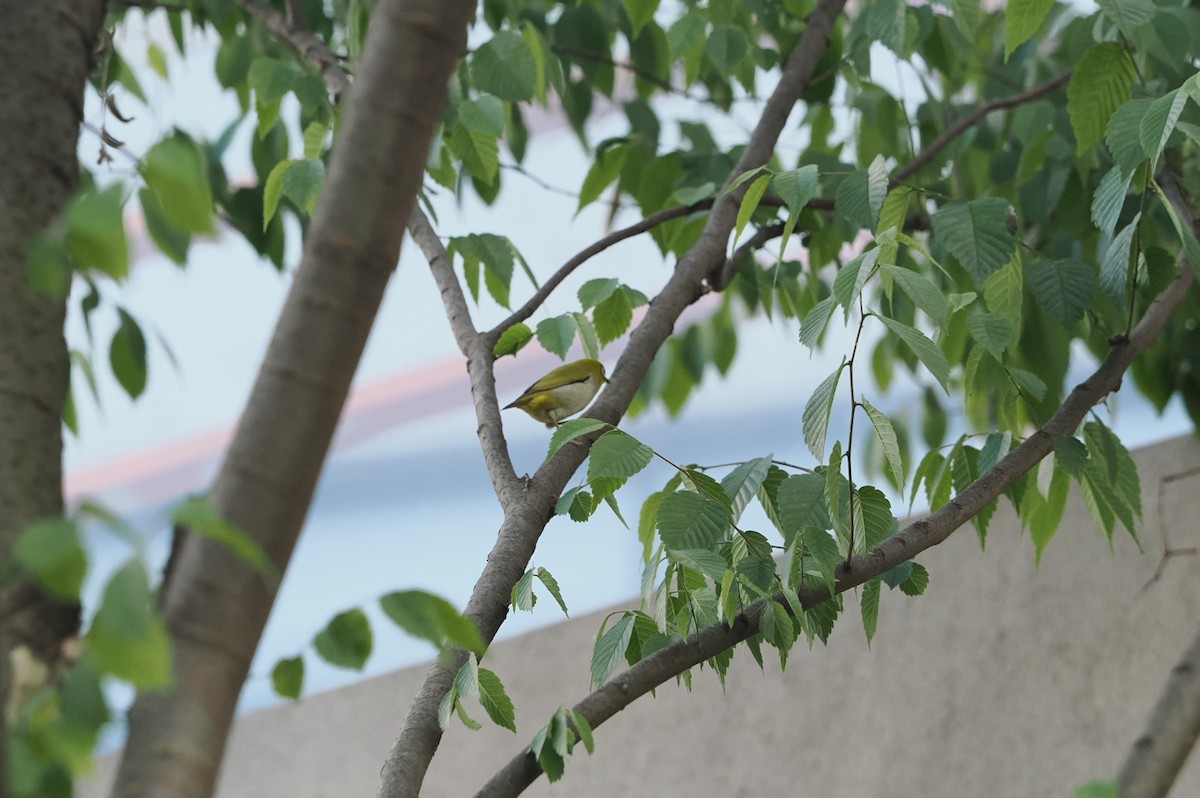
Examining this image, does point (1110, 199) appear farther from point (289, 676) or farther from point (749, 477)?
point (289, 676)

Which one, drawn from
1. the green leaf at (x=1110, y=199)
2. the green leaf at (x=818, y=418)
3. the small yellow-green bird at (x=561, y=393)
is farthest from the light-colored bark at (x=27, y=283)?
the small yellow-green bird at (x=561, y=393)

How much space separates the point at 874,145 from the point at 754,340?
84.3 inches

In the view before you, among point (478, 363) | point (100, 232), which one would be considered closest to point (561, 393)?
point (478, 363)

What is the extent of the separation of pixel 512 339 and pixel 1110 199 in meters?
0.45

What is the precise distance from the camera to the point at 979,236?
790 millimetres

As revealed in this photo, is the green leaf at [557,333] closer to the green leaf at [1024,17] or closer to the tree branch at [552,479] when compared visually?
the tree branch at [552,479]

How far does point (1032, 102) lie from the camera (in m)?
1.33

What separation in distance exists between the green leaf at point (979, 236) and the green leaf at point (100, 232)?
0.57 m

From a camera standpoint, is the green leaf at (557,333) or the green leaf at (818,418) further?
the green leaf at (557,333)

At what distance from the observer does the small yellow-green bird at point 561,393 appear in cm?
159

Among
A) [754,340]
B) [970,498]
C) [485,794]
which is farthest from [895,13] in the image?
[754,340]

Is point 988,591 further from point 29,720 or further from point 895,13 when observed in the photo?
point 29,720

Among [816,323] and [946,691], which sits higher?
[816,323]

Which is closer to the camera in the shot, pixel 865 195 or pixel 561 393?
pixel 865 195
